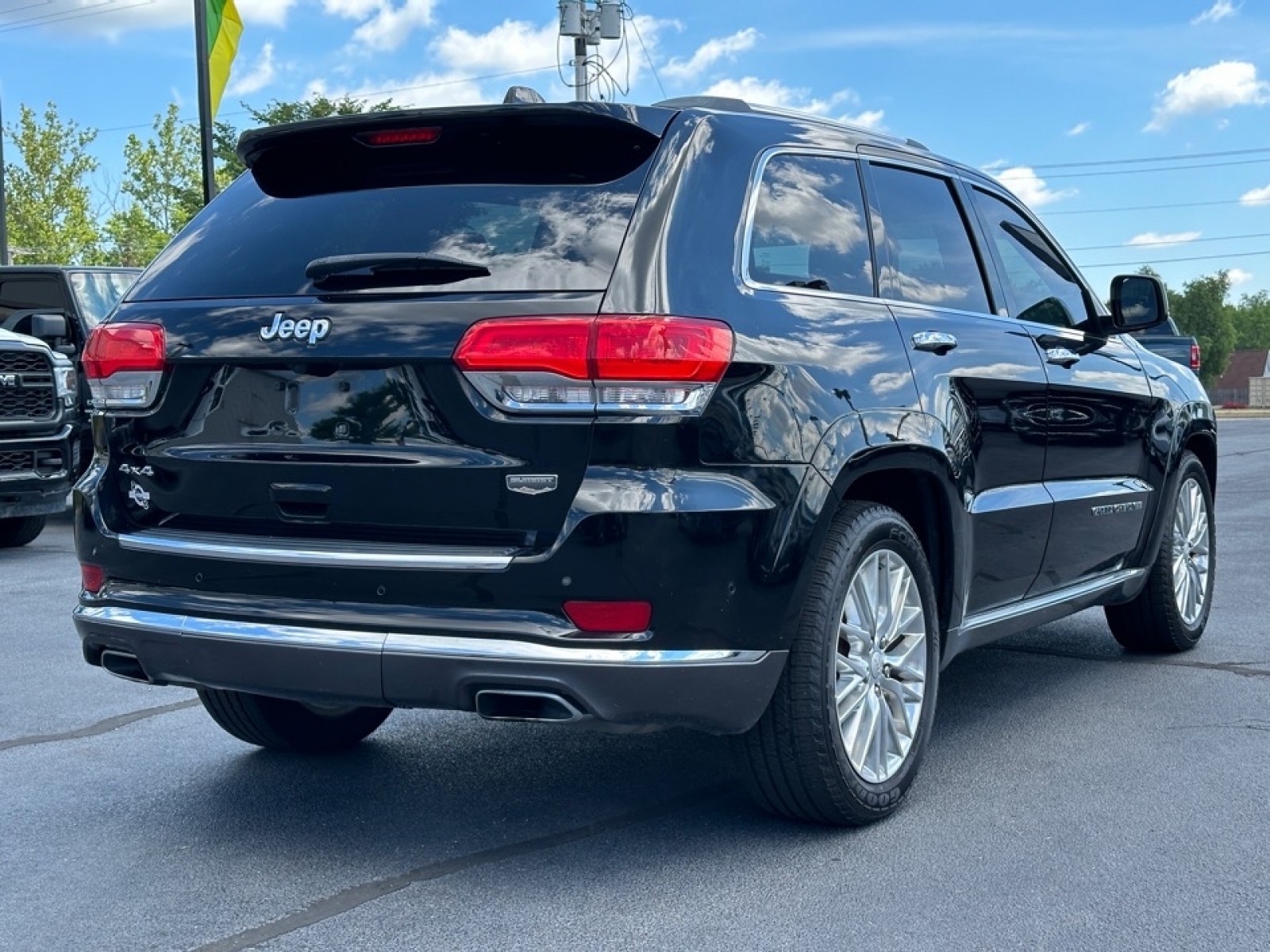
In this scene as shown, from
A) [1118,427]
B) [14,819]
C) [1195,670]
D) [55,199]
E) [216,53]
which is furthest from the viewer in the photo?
[55,199]

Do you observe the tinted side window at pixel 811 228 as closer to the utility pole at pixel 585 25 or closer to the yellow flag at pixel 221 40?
the yellow flag at pixel 221 40

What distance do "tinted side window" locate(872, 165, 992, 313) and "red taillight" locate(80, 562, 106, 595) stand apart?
2.24m

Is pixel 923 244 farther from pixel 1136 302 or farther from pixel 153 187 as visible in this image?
pixel 153 187

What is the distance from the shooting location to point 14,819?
424 centimetres

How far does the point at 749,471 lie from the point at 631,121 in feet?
2.97

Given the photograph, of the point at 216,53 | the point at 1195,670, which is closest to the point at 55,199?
the point at 216,53

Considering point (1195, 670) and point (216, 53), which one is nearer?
point (1195, 670)

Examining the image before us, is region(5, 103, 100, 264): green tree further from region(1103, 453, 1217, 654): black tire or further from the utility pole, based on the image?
region(1103, 453, 1217, 654): black tire

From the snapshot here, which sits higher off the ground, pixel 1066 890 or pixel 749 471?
pixel 749 471

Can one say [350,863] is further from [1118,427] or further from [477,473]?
[1118,427]

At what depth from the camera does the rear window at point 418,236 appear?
3.56 metres

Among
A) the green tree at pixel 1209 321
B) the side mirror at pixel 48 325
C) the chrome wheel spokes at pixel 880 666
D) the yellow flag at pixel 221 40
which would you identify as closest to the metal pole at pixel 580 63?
the yellow flag at pixel 221 40

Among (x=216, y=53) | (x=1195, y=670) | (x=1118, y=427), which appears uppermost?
(x=216, y=53)

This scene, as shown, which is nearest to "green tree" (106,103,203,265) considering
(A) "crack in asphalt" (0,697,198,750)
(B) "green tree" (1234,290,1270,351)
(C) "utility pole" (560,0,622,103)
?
(C) "utility pole" (560,0,622,103)
